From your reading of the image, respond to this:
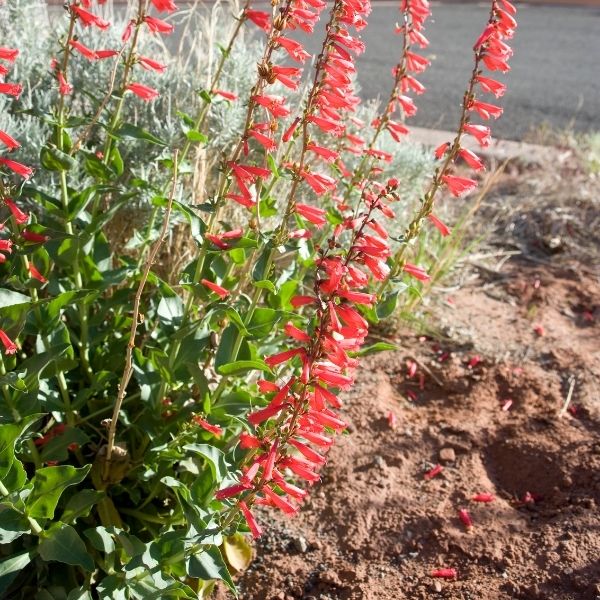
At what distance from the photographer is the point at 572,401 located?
3.39 meters

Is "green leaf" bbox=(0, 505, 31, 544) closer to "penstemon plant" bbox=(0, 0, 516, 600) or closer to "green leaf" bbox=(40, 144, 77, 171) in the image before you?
"penstemon plant" bbox=(0, 0, 516, 600)

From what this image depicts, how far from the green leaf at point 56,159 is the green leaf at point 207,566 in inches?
44.0

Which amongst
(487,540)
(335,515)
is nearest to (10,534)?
(335,515)

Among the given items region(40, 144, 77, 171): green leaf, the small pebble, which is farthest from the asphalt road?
region(40, 144, 77, 171): green leaf

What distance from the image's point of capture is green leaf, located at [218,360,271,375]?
2.00 meters

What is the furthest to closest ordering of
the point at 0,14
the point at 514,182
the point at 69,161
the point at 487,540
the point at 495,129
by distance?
the point at 495,129 → the point at 514,182 → the point at 0,14 → the point at 487,540 → the point at 69,161

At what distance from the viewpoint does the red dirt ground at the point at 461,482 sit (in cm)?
248

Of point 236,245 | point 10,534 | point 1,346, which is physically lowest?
point 10,534

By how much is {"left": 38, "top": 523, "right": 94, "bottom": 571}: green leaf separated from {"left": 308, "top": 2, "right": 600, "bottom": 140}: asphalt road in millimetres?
4226

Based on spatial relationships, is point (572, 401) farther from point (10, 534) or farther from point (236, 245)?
point (10, 534)

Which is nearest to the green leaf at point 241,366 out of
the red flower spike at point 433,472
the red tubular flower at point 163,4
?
the red tubular flower at point 163,4

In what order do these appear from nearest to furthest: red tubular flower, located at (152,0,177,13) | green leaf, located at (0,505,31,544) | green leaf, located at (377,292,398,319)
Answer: green leaf, located at (0,505,31,544)
red tubular flower, located at (152,0,177,13)
green leaf, located at (377,292,398,319)

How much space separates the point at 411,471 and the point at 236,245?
4.29ft

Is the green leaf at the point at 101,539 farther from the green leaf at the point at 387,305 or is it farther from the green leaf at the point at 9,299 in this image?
the green leaf at the point at 387,305
